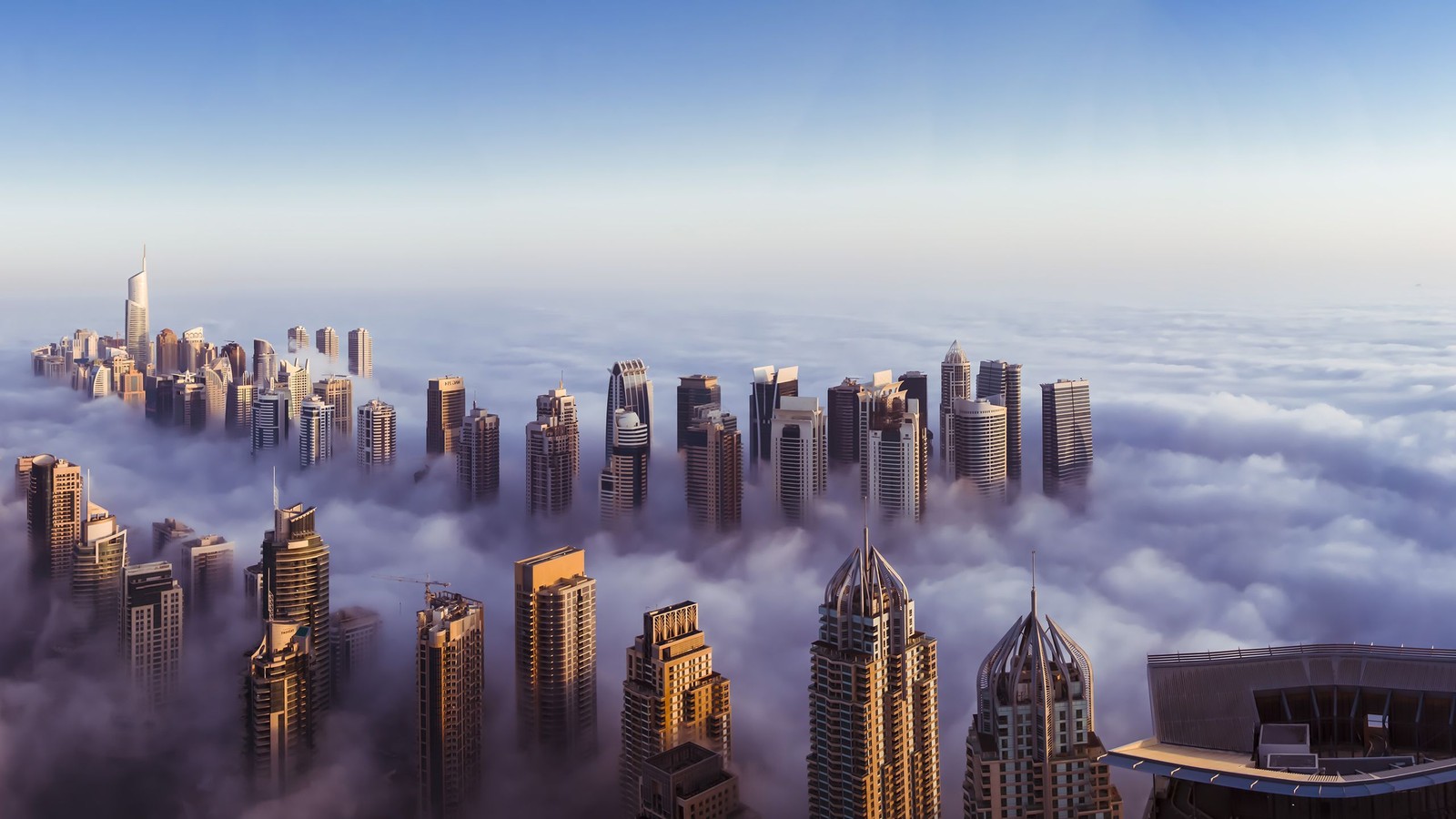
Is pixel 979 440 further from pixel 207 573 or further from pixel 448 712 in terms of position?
pixel 207 573

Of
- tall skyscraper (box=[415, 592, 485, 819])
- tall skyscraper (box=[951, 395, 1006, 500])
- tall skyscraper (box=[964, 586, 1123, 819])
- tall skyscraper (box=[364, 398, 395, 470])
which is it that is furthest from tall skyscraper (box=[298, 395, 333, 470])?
tall skyscraper (box=[964, 586, 1123, 819])

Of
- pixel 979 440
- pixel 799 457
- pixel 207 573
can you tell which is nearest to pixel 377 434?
pixel 207 573

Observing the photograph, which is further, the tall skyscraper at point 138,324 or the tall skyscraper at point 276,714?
the tall skyscraper at point 138,324

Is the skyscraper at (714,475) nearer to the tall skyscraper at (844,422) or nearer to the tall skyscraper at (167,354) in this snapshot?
the tall skyscraper at (844,422)

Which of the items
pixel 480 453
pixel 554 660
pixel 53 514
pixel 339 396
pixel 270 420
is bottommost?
pixel 554 660

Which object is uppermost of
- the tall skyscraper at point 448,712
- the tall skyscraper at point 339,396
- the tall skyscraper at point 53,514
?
the tall skyscraper at point 339,396

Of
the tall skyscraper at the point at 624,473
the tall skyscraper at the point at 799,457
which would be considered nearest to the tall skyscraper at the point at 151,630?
the tall skyscraper at the point at 624,473

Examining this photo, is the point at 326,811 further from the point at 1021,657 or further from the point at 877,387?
Result: the point at 877,387
